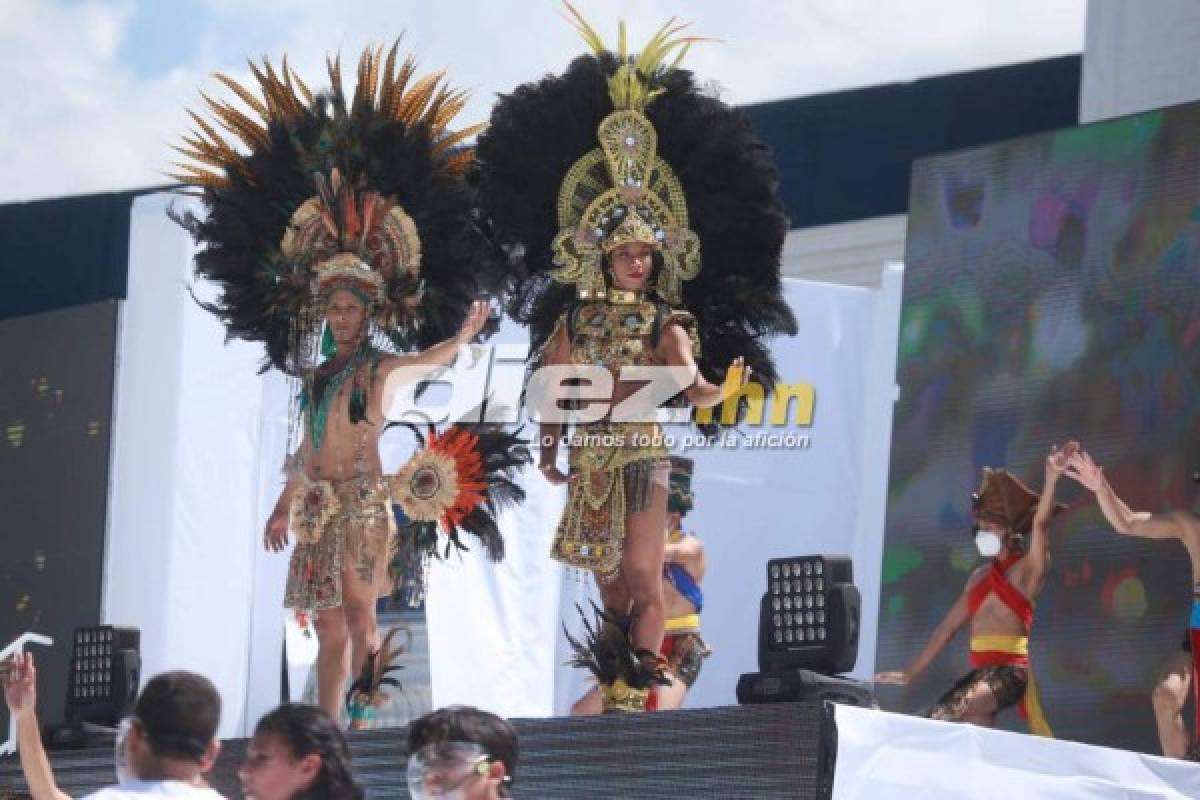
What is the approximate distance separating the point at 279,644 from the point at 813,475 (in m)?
2.46

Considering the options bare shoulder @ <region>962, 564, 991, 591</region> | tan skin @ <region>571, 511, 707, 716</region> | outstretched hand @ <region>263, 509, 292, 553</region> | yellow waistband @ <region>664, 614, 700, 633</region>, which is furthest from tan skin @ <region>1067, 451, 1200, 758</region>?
outstretched hand @ <region>263, 509, 292, 553</region>

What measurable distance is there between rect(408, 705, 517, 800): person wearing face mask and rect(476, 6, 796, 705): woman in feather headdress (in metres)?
2.82

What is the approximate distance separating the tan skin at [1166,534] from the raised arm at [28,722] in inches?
151

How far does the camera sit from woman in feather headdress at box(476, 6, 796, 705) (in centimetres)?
739

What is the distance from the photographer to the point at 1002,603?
823 cm

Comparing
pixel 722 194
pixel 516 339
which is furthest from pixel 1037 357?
pixel 516 339

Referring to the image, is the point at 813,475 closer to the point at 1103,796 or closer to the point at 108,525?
the point at 108,525

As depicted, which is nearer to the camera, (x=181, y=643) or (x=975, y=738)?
(x=975, y=738)

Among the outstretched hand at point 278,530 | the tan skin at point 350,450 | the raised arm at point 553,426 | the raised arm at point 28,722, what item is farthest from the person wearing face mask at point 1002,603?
the raised arm at point 28,722

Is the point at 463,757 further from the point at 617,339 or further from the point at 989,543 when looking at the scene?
the point at 989,543

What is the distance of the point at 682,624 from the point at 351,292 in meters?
2.60

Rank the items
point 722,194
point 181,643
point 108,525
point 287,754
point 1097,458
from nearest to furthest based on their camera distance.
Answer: point 287,754
point 722,194
point 1097,458
point 181,643
point 108,525

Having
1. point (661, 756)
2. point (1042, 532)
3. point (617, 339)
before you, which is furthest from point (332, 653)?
point (1042, 532)

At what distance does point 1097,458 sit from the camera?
27.8 feet
